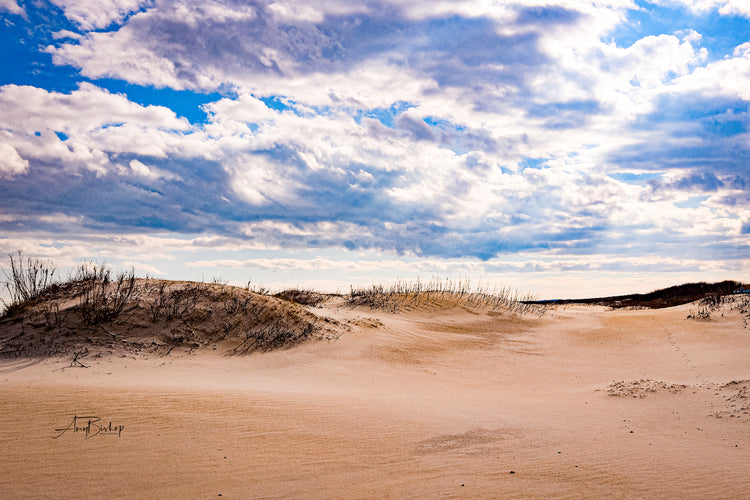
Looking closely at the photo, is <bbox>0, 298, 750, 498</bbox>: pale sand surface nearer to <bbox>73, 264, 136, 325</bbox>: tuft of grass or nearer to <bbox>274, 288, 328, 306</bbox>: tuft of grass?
<bbox>73, 264, 136, 325</bbox>: tuft of grass

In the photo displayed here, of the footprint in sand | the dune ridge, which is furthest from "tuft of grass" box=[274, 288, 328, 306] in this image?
the footprint in sand

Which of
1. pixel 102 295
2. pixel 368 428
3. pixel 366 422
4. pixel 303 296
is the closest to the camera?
pixel 368 428

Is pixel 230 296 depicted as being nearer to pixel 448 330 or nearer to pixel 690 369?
pixel 448 330

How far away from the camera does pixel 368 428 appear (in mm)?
7078

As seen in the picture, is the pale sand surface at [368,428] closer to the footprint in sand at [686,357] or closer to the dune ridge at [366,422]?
the dune ridge at [366,422]

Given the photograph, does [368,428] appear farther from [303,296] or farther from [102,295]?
[303,296]

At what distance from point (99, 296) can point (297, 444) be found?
407 inches

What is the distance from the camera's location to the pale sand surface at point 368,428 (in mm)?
5312

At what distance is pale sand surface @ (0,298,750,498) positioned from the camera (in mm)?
5312

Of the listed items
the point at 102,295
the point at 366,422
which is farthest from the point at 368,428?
the point at 102,295

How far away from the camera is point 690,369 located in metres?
12.5

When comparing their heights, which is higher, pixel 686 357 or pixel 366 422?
pixel 686 357

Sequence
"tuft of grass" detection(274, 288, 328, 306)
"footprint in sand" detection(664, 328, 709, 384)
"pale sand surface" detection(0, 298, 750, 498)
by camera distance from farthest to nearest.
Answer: "tuft of grass" detection(274, 288, 328, 306) < "footprint in sand" detection(664, 328, 709, 384) < "pale sand surface" detection(0, 298, 750, 498)

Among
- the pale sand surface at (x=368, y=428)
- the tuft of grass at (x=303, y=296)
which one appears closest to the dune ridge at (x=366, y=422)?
the pale sand surface at (x=368, y=428)
